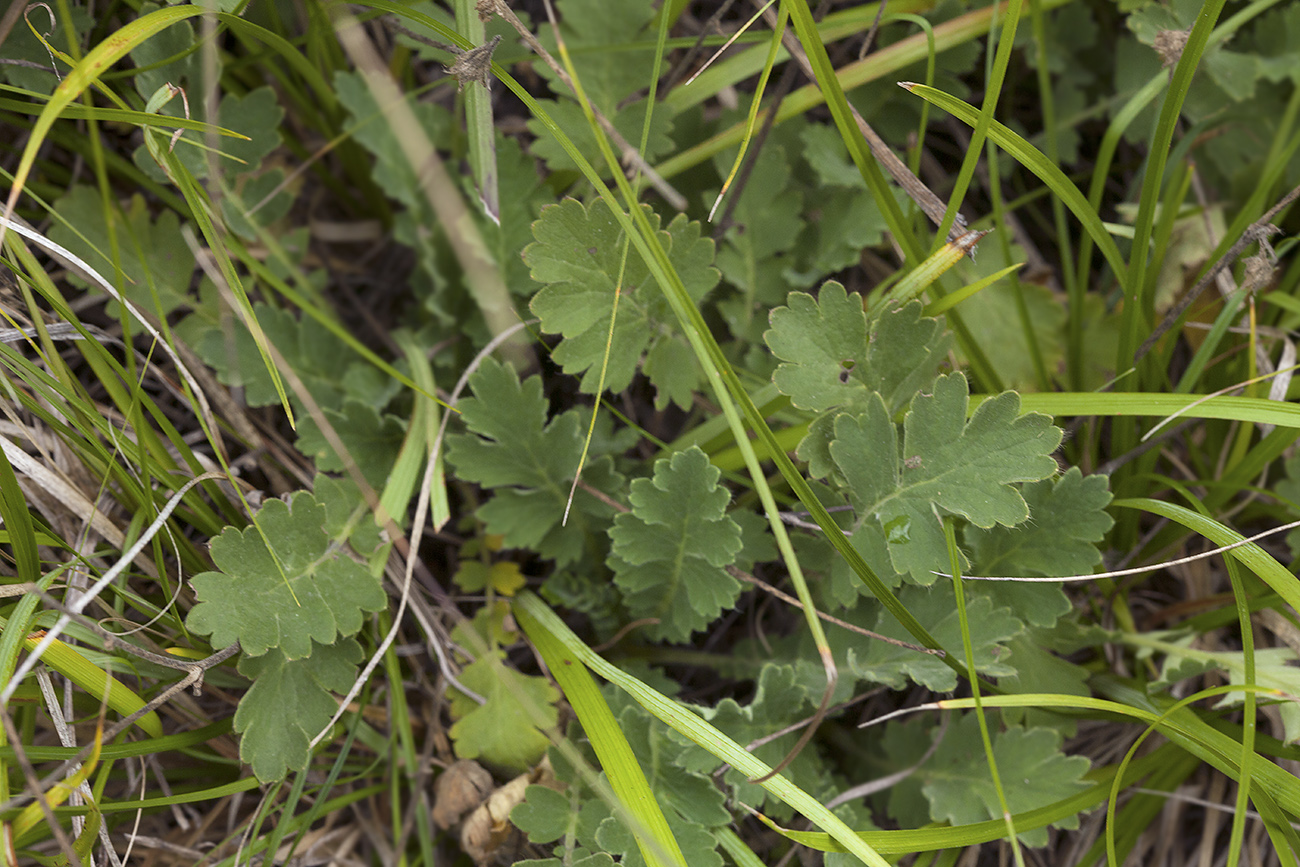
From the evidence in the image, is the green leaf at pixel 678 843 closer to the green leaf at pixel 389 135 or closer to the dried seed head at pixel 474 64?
the dried seed head at pixel 474 64

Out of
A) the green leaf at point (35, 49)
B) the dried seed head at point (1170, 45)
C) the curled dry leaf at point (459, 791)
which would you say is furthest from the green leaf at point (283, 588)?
the dried seed head at point (1170, 45)

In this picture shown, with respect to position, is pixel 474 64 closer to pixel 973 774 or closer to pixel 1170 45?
pixel 1170 45

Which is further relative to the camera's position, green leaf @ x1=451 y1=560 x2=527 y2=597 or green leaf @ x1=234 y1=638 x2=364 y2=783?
green leaf @ x1=451 y1=560 x2=527 y2=597

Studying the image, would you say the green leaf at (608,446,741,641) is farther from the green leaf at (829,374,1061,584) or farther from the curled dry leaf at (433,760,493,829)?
the curled dry leaf at (433,760,493,829)

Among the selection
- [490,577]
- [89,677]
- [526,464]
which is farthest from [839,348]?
[89,677]

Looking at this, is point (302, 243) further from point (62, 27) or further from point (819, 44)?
point (819, 44)

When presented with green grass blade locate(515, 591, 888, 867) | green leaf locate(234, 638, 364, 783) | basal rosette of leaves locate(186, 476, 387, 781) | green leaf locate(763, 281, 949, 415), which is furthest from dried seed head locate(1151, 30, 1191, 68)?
green leaf locate(234, 638, 364, 783)
